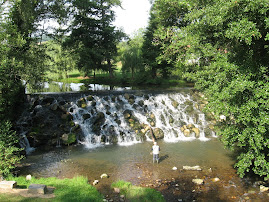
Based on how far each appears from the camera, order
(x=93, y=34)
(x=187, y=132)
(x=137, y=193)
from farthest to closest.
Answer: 1. (x=93, y=34)
2. (x=187, y=132)
3. (x=137, y=193)

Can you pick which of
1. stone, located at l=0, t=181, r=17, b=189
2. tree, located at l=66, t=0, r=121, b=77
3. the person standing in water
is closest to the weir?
the person standing in water

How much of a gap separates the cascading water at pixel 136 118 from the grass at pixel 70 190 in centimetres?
700

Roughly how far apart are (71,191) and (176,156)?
26.1ft

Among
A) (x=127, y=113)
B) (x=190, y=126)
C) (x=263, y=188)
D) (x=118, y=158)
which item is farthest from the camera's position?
(x=127, y=113)

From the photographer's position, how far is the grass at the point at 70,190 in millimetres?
9005

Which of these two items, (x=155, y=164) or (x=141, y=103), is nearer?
(x=155, y=164)

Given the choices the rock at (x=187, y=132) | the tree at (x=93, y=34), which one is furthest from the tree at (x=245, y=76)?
the tree at (x=93, y=34)

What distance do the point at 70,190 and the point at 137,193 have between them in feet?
9.88

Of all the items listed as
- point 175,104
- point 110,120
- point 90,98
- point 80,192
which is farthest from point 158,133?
point 80,192

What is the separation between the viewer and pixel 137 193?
10.2 metres

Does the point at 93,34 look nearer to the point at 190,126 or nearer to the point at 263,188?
the point at 190,126

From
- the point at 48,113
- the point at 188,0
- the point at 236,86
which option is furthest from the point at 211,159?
the point at 48,113

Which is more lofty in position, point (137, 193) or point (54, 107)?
point (54, 107)

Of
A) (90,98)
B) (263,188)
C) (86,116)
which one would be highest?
(90,98)
